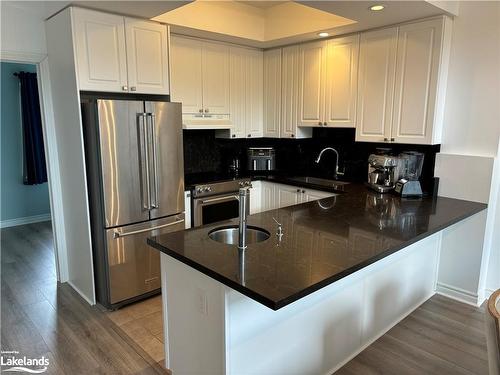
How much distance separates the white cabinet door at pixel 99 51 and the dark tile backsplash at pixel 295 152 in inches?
48.2

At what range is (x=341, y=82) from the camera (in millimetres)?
3648

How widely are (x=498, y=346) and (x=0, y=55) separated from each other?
3.64 metres

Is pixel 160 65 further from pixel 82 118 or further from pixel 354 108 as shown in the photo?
pixel 354 108

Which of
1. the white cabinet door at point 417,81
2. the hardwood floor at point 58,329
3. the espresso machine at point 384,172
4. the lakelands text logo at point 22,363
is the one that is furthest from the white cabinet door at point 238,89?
the lakelands text logo at point 22,363

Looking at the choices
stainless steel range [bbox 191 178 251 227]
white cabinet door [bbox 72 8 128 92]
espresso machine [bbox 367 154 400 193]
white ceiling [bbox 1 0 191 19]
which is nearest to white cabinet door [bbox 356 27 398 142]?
espresso machine [bbox 367 154 400 193]

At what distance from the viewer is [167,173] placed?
3.16 metres

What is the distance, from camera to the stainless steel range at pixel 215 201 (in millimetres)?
3545

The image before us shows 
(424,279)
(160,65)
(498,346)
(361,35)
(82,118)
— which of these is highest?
(361,35)

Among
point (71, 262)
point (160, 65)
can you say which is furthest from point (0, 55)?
point (71, 262)

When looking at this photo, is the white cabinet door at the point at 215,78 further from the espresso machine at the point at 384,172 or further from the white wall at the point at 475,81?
the white wall at the point at 475,81

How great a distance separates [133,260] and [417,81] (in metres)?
2.87

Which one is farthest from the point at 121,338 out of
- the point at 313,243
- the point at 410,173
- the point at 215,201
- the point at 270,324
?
the point at 410,173

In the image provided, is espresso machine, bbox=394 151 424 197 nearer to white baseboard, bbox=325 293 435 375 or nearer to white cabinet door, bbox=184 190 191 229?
white baseboard, bbox=325 293 435 375

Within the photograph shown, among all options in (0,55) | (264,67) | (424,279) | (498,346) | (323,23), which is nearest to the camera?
(498,346)
